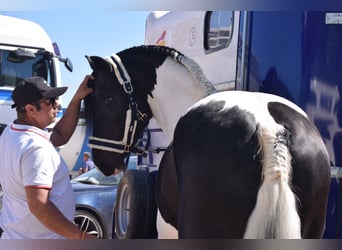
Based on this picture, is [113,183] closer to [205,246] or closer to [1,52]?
[1,52]

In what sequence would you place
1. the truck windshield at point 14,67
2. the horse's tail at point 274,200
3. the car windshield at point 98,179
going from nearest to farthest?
the horse's tail at point 274,200 < the car windshield at point 98,179 < the truck windshield at point 14,67

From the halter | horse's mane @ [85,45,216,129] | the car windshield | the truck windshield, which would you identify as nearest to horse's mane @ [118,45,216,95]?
horse's mane @ [85,45,216,129]

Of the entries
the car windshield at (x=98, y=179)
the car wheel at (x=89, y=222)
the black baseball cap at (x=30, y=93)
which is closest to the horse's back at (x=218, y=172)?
the black baseball cap at (x=30, y=93)

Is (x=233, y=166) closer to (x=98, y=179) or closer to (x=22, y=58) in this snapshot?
(x=98, y=179)

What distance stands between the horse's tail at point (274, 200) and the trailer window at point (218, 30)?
82.1 inches

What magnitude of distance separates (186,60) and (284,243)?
1918mm

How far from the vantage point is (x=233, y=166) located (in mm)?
2602

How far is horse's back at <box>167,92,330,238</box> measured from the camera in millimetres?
2580

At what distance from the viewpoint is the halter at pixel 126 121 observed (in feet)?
13.9

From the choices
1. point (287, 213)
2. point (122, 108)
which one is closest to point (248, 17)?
point (122, 108)

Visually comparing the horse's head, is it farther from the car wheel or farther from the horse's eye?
the car wheel

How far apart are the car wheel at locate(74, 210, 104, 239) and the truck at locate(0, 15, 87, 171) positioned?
2592 millimetres

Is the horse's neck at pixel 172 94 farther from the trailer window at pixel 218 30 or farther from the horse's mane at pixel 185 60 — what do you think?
the trailer window at pixel 218 30

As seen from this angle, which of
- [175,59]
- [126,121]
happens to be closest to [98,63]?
[126,121]
